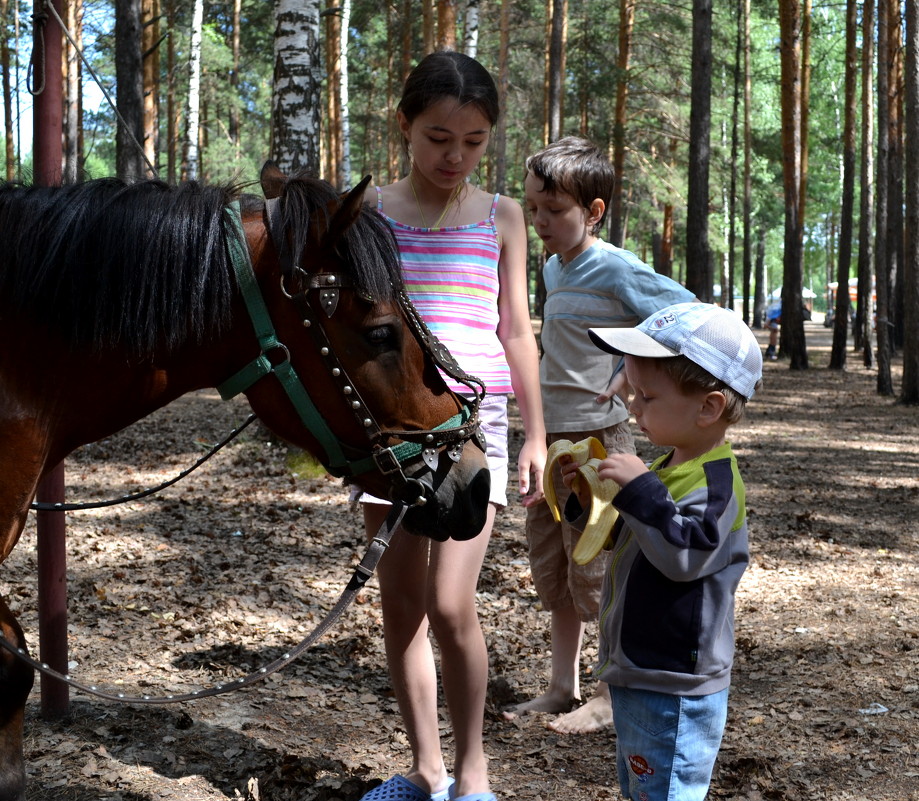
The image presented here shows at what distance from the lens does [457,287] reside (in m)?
2.69

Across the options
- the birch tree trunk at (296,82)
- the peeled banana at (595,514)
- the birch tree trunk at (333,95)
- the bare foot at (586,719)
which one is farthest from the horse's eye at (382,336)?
the birch tree trunk at (333,95)

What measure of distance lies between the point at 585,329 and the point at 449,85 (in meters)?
1.32

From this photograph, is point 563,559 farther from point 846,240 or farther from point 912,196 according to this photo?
point 846,240

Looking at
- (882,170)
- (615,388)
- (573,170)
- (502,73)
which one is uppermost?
(502,73)

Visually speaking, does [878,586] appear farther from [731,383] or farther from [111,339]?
[111,339]

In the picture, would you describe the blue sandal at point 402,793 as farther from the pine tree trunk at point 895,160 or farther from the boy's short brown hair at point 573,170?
the pine tree trunk at point 895,160

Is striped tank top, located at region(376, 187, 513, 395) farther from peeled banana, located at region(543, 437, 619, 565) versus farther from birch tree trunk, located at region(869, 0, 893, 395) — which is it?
birch tree trunk, located at region(869, 0, 893, 395)

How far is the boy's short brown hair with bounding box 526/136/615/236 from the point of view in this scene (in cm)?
342

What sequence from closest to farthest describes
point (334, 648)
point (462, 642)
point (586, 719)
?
point (462, 642) < point (586, 719) < point (334, 648)

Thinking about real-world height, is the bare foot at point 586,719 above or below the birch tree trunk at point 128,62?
below

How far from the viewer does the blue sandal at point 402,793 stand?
288cm

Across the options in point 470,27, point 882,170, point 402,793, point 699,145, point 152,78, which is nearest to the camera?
point 402,793

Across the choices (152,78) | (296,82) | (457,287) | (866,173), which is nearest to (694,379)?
(457,287)

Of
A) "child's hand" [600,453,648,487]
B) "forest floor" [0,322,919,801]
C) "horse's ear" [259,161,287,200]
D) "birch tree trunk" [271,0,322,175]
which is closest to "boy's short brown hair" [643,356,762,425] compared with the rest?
"child's hand" [600,453,648,487]
